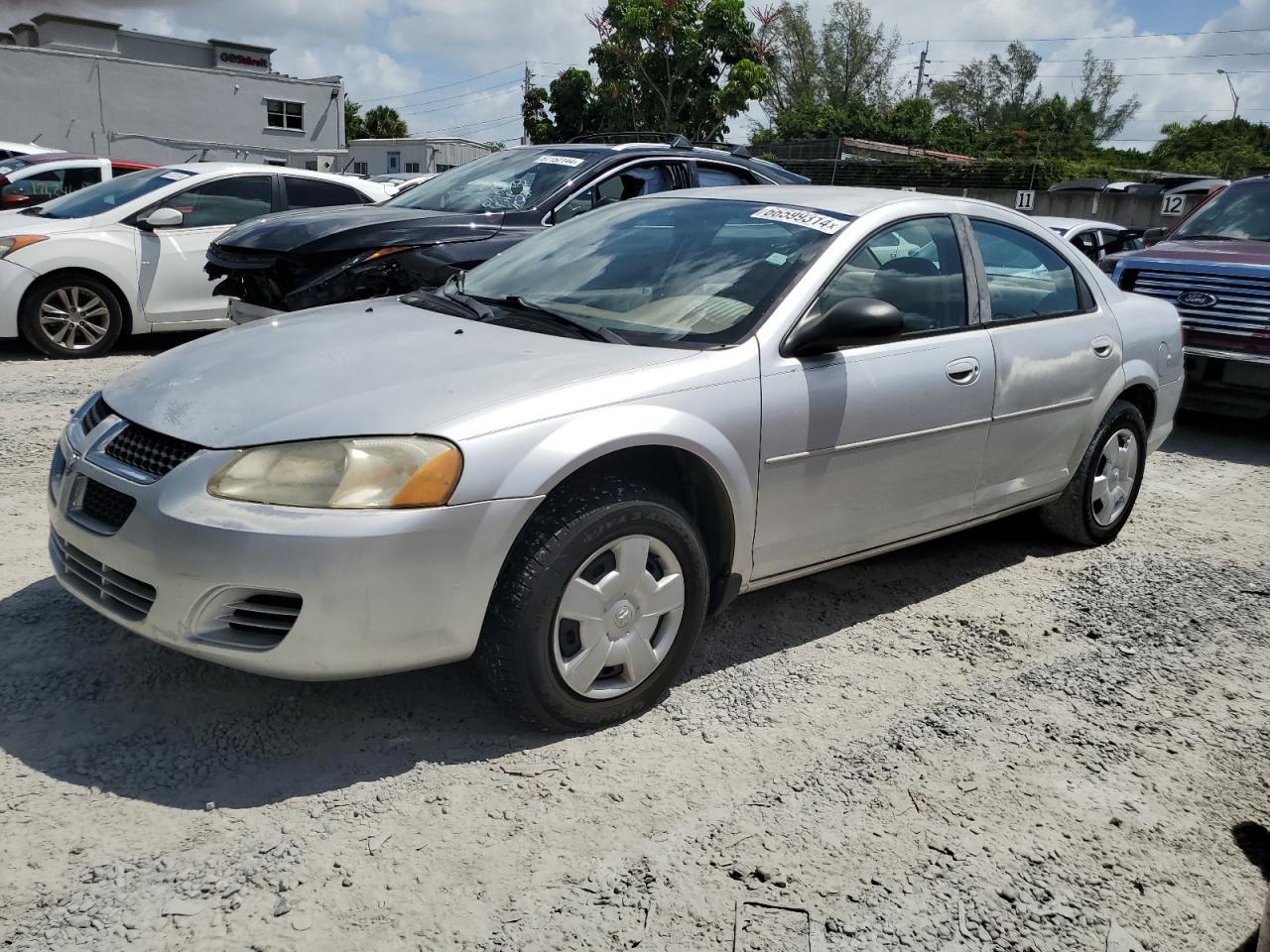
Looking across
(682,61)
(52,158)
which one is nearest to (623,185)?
(52,158)

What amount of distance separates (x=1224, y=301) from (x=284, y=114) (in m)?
44.1

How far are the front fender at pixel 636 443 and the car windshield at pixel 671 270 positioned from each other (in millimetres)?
284

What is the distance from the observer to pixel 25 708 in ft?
10.4

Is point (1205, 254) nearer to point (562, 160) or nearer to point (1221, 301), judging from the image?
point (1221, 301)

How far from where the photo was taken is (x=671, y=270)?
3900 millimetres

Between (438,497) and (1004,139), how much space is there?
4604cm

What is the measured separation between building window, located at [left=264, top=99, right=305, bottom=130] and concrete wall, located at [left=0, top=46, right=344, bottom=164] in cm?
24

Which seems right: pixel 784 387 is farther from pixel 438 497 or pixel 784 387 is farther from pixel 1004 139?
pixel 1004 139

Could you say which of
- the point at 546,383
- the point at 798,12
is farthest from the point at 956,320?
the point at 798,12

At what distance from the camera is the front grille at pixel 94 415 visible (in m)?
3.29

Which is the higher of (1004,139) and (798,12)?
(798,12)

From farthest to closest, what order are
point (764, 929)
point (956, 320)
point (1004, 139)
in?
1. point (1004, 139)
2. point (956, 320)
3. point (764, 929)

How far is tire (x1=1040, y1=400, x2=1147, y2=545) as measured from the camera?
4969mm

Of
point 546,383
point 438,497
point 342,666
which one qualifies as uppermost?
point 546,383
